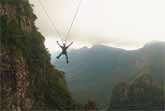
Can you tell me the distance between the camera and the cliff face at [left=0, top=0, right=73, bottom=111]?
68062 mm

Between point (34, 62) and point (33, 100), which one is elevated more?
point (34, 62)

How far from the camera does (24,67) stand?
73.1 m

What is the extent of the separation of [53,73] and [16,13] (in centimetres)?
1778

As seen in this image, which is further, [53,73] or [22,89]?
[53,73]

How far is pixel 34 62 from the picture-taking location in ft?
274

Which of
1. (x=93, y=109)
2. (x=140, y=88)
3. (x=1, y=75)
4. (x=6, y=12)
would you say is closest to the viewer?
(x=93, y=109)


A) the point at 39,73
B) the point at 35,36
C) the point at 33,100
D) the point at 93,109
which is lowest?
the point at 93,109

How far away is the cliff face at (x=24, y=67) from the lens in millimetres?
68062

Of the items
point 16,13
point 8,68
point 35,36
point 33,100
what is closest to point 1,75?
point 8,68

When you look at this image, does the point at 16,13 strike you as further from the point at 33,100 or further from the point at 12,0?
the point at 33,100

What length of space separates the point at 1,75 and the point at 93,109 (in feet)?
135

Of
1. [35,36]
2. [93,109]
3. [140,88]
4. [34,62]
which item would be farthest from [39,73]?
[140,88]

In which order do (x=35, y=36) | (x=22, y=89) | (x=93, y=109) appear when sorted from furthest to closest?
(x=35, y=36)
(x=22, y=89)
(x=93, y=109)

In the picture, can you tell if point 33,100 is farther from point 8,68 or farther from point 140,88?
point 140,88
